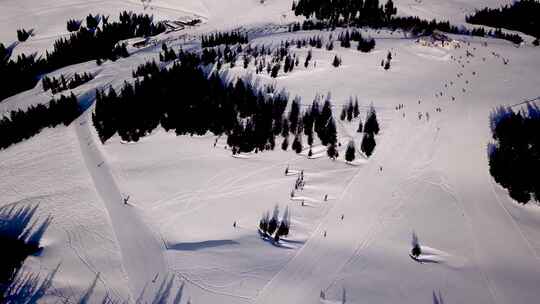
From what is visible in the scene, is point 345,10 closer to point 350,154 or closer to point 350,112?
point 350,112

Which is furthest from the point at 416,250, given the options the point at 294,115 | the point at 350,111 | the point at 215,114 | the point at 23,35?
the point at 23,35

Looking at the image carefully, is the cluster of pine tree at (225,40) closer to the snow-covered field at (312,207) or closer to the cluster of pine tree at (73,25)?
the snow-covered field at (312,207)

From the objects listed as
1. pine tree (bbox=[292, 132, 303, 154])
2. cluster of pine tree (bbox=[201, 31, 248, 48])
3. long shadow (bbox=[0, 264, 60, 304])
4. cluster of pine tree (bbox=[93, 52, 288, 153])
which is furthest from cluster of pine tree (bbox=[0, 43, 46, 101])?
pine tree (bbox=[292, 132, 303, 154])

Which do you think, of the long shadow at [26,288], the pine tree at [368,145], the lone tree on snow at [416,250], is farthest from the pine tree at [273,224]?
the long shadow at [26,288]

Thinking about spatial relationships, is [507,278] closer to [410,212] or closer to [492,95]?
[410,212]

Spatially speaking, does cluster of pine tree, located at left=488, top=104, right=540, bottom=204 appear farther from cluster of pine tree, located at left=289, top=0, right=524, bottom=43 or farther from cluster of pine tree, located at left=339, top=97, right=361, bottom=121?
cluster of pine tree, located at left=289, top=0, right=524, bottom=43
